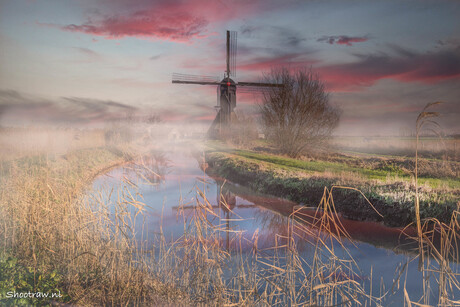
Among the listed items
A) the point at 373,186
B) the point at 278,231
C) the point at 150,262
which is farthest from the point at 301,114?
the point at 150,262

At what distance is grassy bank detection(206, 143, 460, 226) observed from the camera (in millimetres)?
6629

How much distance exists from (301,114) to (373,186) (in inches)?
363

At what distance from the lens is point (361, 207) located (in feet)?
23.8

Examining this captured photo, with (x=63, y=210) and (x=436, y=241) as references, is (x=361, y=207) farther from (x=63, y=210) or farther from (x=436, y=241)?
(x=63, y=210)

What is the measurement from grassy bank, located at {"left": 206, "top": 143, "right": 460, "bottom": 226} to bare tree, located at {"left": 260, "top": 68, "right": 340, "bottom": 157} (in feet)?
10.0

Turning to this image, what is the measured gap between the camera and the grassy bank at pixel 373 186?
6.63m

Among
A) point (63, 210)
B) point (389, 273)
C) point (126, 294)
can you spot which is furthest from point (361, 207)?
point (63, 210)

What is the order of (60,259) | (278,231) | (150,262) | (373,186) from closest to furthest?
(60,259) → (150,262) → (278,231) → (373,186)

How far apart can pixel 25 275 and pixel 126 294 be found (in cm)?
110

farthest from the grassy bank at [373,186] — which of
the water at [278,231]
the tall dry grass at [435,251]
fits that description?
the tall dry grass at [435,251]

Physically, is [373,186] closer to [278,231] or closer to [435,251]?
[278,231]

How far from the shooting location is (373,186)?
772 cm

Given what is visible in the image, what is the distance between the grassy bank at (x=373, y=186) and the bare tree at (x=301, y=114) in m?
3.05

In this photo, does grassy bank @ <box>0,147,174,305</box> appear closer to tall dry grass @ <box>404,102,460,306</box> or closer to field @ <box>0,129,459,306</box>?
field @ <box>0,129,459,306</box>
